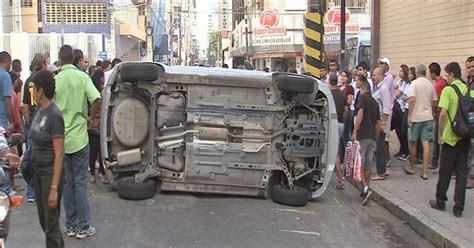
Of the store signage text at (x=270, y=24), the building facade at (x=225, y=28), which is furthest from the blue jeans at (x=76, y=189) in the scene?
the building facade at (x=225, y=28)

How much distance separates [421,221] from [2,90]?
552 cm

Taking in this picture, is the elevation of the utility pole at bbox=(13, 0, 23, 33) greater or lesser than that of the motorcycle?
greater

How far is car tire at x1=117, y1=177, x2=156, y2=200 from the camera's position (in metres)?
7.69

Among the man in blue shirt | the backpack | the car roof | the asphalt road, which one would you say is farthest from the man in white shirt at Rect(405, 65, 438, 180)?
the man in blue shirt

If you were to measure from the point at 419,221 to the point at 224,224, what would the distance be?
235 cm

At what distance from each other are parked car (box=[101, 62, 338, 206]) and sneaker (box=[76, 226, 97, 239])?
5.00ft

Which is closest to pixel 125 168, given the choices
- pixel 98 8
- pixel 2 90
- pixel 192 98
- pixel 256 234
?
pixel 192 98

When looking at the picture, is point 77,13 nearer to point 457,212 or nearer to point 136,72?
point 136,72

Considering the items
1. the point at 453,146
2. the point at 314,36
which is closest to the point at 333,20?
the point at 314,36

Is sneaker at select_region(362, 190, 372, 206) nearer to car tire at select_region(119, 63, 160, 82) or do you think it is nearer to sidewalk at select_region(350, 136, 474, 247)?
sidewalk at select_region(350, 136, 474, 247)

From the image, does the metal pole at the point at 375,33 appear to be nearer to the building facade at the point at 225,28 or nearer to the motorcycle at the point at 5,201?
the motorcycle at the point at 5,201

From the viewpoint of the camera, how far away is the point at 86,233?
20.1 ft

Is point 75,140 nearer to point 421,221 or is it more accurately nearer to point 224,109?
point 224,109

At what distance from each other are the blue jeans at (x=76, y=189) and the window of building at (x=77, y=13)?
35372 millimetres
